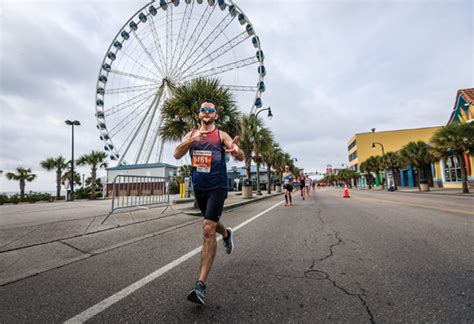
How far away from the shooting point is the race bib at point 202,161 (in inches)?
105

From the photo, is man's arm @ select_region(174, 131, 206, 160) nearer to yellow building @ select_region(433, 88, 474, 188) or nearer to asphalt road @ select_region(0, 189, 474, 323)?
asphalt road @ select_region(0, 189, 474, 323)

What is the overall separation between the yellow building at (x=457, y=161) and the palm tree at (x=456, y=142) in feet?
7.90

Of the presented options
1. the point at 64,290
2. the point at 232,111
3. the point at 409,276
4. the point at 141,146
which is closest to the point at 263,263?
the point at 409,276

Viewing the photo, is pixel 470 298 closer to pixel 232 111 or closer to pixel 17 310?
pixel 17 310

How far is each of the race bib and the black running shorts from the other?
246mm

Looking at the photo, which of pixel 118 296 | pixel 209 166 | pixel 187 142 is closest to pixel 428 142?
pixel 209 166

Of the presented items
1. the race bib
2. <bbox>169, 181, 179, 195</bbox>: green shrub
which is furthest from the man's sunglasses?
<bbox>169, 181, 179, 195</bbox>: green shrub

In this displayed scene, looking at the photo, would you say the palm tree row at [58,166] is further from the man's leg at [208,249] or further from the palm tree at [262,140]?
the man's leg at [208,249]

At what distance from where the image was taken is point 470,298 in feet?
6.64

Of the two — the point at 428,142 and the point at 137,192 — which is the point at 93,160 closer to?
the point at 137,192

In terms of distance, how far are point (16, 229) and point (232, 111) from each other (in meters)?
8.78

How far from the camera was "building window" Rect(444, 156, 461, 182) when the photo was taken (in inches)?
1057

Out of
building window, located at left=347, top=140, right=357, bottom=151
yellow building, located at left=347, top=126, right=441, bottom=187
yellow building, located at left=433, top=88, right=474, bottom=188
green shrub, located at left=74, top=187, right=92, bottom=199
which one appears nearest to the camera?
yellow building, located at left=433, top=88, right=474, bottom=188

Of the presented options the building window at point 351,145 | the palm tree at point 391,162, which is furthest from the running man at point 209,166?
the building window at point 351,145
